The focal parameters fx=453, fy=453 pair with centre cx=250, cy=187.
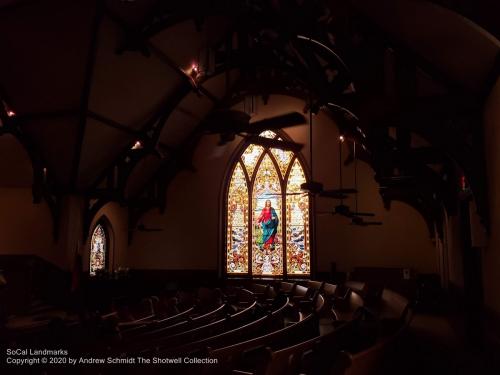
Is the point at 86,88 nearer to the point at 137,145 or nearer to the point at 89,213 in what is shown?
the point at 137,145

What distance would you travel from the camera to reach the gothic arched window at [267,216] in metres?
13.2

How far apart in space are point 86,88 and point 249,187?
617 centimetres

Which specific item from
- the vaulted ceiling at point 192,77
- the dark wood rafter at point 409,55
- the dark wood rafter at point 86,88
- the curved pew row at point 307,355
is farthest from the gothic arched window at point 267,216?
the curved pew row at point 307,355

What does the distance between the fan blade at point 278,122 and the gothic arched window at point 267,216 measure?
22.9 feet

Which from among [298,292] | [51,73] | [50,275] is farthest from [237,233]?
[51,73]

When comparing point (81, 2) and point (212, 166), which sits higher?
point (81, 2)

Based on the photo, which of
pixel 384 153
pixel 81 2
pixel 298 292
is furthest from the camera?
pixel 298 292

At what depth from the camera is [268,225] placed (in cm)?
1346

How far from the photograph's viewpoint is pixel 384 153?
19.0 ft

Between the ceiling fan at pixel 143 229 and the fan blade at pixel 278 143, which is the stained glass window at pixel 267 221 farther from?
the fan blade at pixel 278 143

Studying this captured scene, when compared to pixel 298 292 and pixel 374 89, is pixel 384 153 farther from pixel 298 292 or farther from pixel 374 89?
pixel 298 292

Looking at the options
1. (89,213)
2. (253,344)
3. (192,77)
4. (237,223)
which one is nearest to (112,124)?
Result: (192,77)

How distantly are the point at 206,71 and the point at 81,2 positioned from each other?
3.10 metres

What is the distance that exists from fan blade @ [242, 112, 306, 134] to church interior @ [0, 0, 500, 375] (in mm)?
31
